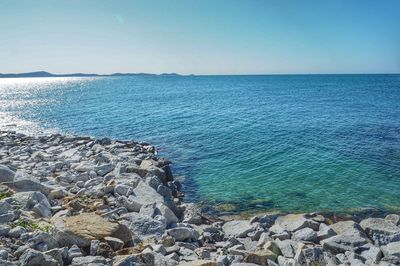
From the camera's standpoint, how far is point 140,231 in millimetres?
9570

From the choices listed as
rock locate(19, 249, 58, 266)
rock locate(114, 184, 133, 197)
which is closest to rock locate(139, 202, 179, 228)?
rock locate(114, 184, 133, 197)

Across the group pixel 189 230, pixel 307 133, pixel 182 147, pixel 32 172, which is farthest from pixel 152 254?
pixel 307 133

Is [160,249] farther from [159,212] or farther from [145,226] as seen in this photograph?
[159,212]

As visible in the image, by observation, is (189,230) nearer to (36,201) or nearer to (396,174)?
(36,201)

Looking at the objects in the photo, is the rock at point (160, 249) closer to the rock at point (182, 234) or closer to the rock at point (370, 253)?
the rock at point (182, 234)

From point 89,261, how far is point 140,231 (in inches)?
108

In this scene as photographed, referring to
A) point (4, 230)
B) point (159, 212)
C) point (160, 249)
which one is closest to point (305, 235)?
point (159, 212)

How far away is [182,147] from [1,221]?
17813 mm

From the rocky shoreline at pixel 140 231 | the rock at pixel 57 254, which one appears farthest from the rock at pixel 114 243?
the rock at pixel 57 254

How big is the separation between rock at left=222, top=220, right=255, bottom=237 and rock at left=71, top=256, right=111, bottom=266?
547 centimetres

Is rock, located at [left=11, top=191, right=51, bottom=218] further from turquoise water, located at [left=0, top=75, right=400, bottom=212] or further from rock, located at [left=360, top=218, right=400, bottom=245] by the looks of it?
rock, located at [left=360, top=218, right=400, bottom=245]

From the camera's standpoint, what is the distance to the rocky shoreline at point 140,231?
24.1 ft

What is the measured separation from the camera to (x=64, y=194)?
12172 millimetres

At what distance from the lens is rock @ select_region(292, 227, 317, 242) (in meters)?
10.5
